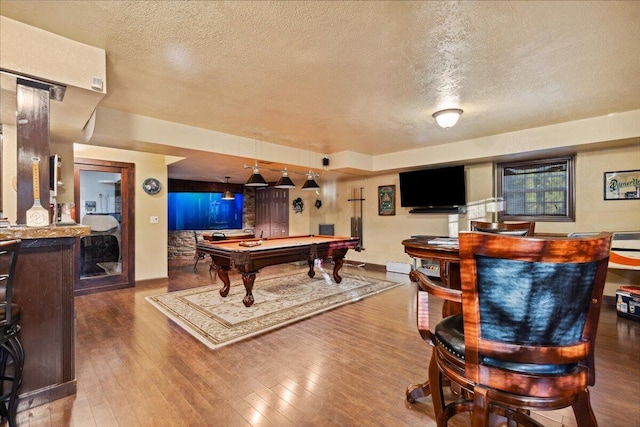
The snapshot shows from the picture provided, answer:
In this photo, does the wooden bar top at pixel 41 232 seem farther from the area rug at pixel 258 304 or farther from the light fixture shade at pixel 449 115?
the light fixture shade at pixel 449 115

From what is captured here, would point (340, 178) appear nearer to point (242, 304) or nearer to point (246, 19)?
point (242, 304)

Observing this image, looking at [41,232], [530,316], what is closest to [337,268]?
[41,232]

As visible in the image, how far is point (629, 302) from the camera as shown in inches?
141

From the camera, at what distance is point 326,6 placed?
1809mm

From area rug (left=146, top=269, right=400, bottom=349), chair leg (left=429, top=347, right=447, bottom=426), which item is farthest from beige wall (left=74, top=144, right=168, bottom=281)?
chair leg (left=429, top=347, right=447, bottom=426)

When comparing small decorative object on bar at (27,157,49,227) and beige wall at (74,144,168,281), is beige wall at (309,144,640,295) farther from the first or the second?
small decorative object on bar at (27,157,49,227)

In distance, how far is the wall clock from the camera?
5.45 meters

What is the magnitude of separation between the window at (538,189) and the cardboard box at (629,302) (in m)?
1.25

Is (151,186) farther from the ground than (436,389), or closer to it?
farther from the ground

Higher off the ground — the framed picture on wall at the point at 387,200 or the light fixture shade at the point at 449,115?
the light fixture shade at the point at 449,115

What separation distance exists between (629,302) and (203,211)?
8913mm

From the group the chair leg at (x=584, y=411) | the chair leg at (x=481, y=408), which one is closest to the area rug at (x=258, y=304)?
the chair leg at (x=481, y=408)

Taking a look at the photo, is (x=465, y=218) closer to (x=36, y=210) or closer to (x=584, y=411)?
(x=584, y=411)

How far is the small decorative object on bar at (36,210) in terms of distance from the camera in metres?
2.01
